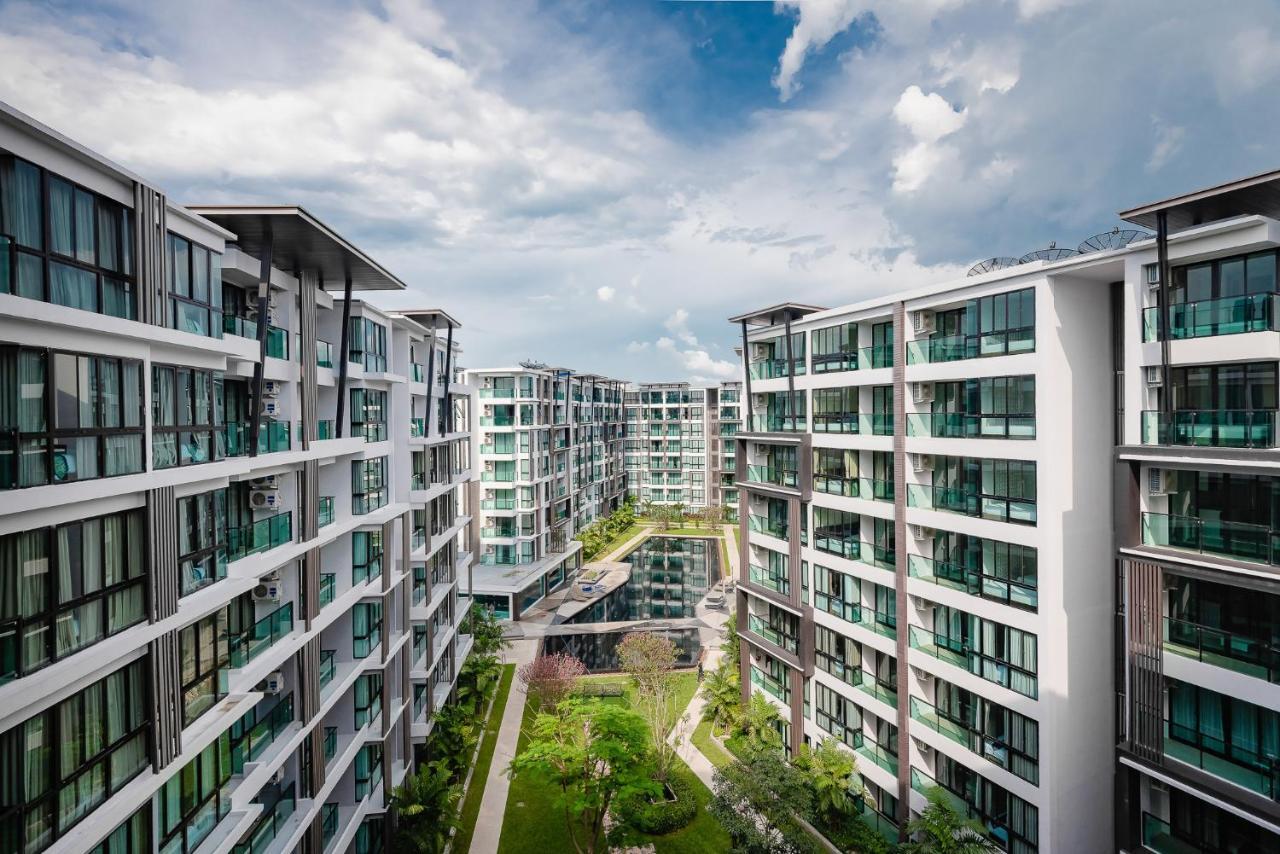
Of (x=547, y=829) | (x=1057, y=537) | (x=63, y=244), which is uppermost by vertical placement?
(x=63, y=244)

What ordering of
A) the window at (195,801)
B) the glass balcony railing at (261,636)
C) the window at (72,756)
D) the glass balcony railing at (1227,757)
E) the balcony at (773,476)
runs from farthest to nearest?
the balcony at (773,476)
the glass balcony railing at (261,636)
the glass balcony railing at (1227,757)
the window at (195,801)
the window at (72,756)

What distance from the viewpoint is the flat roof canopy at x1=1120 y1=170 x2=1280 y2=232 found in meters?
11.6

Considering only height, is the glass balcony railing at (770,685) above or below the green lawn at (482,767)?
above

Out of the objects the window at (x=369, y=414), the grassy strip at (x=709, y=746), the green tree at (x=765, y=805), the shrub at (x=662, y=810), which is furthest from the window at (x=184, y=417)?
the grassy strip at (x=709, y=746)

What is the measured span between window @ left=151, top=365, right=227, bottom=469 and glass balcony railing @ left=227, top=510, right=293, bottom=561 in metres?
1.98

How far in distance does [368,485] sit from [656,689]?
13.0 m

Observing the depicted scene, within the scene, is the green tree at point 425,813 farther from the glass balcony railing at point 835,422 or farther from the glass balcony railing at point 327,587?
the glass balcony railing at point 835,422

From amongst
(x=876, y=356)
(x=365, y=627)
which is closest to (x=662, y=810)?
(x=365, y=627)

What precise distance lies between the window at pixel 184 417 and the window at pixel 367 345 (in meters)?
6.52

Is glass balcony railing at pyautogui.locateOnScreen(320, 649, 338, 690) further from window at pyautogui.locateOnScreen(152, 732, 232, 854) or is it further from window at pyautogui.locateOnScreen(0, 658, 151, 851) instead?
window at pyautogui.locateOnScreen(0, 658, 151, 851)

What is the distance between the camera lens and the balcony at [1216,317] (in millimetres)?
11961

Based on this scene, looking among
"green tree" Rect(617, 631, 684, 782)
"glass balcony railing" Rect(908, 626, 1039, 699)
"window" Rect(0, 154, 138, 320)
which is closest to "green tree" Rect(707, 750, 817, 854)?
"green tree" Rect(617, 631, 684, 782)

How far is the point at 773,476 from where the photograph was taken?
24906 millimetres

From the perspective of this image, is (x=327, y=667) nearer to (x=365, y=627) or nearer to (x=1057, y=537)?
(x=365, y=627)
